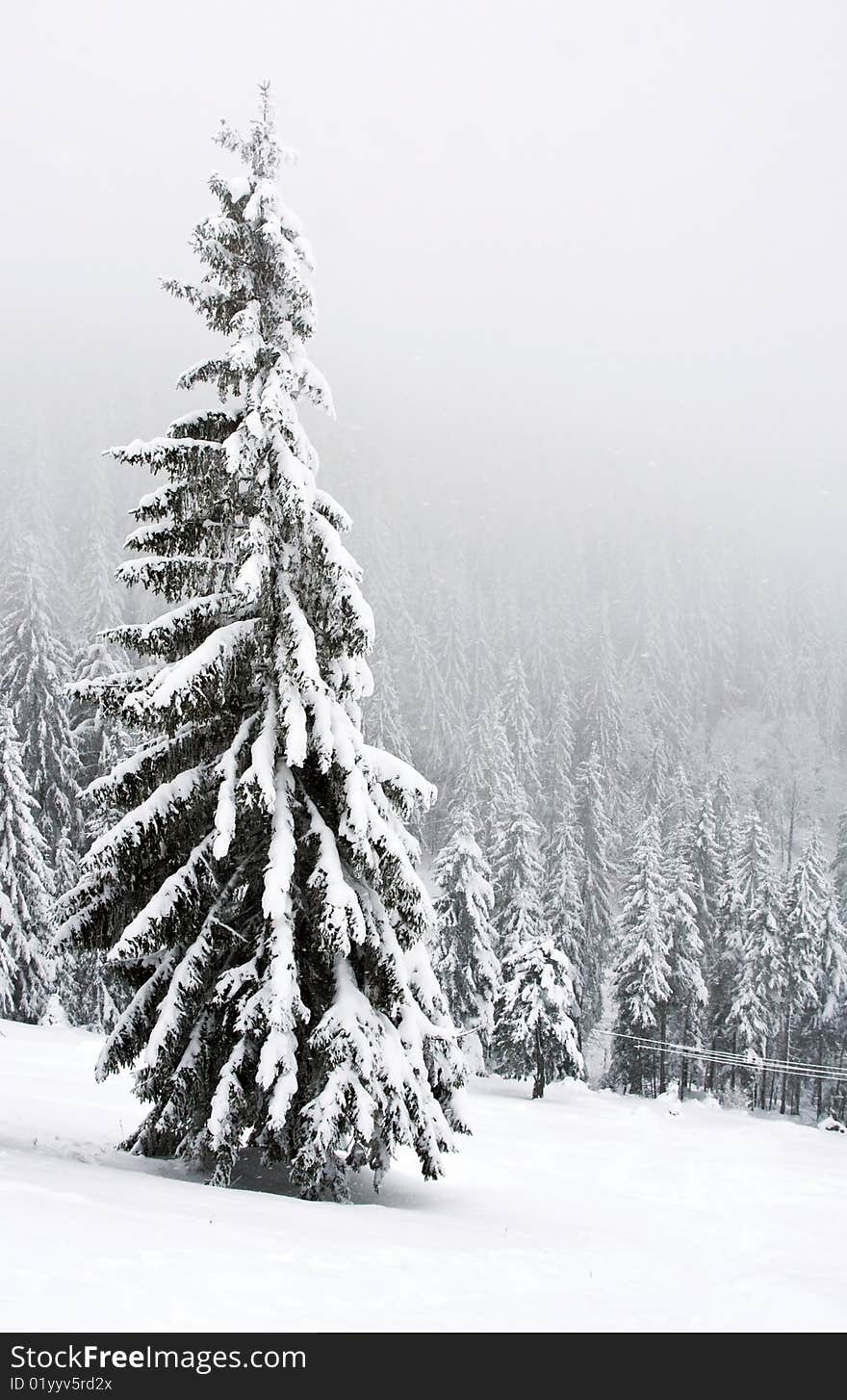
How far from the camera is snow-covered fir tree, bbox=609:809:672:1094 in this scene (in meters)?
46.8

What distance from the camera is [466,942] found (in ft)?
129

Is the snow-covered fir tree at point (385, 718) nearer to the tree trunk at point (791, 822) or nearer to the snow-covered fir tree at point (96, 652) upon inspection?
the snow-covered fir tree at point (96, 652)

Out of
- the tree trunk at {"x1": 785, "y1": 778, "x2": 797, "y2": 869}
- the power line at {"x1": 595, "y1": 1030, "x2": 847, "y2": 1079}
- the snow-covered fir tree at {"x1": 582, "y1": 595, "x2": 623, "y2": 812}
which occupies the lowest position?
the power line at {"x1": 595, "y1": 1030, "x2": 847, "y2": 1079}

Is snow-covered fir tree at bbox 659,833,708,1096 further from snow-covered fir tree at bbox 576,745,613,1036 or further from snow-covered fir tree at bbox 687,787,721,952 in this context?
snow-covered fir tree at bbox 687,787,721,952

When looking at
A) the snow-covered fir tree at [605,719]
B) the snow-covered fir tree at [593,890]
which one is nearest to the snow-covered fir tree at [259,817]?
the snow-covered fir tree at [593,890]

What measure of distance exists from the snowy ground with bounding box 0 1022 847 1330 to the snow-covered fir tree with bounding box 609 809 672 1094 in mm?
28378

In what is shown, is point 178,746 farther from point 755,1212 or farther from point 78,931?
point 755,1212

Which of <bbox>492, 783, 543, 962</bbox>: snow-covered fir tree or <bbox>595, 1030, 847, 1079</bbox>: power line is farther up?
<bbox>492, 783, 543, 962</bbox>: snow-covered fir tree

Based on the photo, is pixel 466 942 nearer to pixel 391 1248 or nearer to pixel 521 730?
pixel 391 1248

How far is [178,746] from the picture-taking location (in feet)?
35.5

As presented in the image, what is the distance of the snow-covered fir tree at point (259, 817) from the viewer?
32.6 feet

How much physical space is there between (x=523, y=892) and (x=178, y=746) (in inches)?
1527

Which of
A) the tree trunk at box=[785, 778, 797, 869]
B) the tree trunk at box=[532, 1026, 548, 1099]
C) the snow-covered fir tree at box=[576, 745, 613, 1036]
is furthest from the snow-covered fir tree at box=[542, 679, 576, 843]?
the tree trunk at box=[532, 1026, 548, 1099]

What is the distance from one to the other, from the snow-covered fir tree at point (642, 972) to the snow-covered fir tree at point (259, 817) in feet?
123
